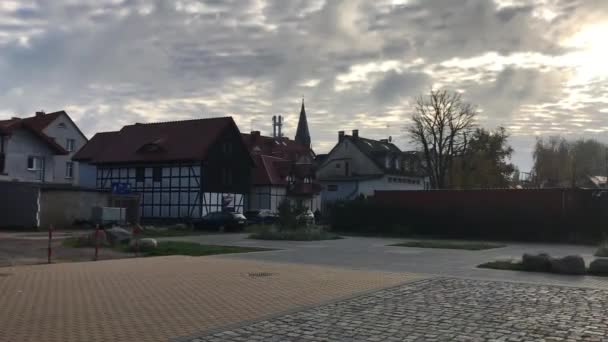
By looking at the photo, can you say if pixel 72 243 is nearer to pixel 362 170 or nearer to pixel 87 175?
pixel 87 175

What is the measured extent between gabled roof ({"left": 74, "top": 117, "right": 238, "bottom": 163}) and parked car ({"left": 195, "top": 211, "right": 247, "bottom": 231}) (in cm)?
813

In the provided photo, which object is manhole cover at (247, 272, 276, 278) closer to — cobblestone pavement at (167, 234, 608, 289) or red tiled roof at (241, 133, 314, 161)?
cobblestone pavement at (167, 234, 608, 289)

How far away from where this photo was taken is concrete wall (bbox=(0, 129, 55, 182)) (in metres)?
42.4

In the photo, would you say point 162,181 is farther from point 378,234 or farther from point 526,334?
point 526,334

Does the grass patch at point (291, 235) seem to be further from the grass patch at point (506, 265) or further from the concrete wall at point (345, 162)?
the concrete wall at point (345, 162)

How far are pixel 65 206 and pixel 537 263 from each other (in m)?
32.0

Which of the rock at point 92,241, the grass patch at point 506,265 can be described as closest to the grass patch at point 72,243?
the rock at point 92,241

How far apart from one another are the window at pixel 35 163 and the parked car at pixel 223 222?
14.5 m

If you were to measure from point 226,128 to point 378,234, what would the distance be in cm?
1806

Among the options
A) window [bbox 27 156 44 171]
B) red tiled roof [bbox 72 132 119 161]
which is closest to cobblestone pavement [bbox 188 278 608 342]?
window [bbox 27 156 44 171]

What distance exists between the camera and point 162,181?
47.9 m

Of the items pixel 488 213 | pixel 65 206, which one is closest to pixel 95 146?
pixel 65 206

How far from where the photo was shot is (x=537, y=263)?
1583 cm

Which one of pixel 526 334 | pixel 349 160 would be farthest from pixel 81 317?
pixel 349 160
